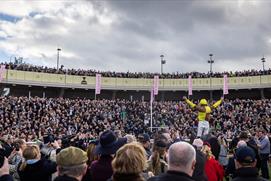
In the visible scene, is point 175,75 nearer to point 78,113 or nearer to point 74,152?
point 78,113

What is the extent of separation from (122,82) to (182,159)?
46.8 m

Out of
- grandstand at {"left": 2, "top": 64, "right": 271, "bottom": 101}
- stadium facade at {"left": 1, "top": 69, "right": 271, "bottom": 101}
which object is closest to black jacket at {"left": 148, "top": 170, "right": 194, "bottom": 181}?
grandstand at {"left": 2, "top": 64, "right": 271, "bottom": 101}

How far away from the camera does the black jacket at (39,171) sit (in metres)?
4.94

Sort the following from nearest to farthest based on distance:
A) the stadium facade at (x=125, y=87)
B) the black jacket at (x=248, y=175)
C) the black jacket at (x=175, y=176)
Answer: the black jacket at (x=175, y=176), the black jacket at (x=248, y=175), the stadium facade at (x=125, y=87)

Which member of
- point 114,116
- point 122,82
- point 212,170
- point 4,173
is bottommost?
point 212,170

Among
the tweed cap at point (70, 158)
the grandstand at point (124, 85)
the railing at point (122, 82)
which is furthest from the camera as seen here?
the grandstand at point (124, 85)

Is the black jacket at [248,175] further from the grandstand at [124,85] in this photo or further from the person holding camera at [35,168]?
the grandstand at [124,85]

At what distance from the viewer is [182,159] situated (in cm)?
358

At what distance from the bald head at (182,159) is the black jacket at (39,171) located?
2020mm

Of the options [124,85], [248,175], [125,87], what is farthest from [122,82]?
[248,175]

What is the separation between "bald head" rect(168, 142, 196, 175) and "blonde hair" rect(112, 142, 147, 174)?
0.29m

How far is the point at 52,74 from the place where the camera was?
46969 mm

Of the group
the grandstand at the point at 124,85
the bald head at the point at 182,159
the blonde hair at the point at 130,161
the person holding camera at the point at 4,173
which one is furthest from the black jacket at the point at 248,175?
the grandstand at the point at 124,85

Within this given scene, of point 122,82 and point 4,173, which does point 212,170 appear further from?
point 122,82
